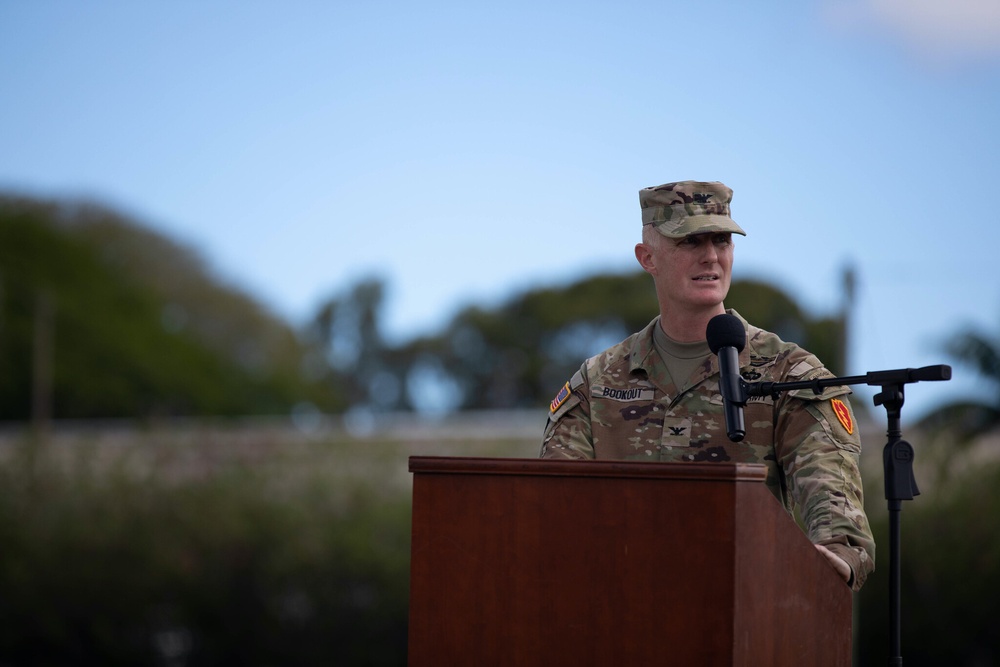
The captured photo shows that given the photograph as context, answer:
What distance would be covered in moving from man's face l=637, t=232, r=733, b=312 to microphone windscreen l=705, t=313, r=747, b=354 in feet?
1.22

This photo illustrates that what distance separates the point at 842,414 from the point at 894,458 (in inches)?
13.5

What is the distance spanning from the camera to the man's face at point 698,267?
3340 millimetres

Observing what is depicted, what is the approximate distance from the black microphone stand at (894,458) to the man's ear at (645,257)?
2.28 ft

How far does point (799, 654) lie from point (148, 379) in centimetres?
4762

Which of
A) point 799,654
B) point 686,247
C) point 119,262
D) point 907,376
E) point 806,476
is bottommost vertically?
point 799,654

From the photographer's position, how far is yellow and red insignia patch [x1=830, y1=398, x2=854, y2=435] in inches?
123

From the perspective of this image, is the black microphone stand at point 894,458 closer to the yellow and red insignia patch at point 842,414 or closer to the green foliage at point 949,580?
the yellow and red insignia patch at point 842,414

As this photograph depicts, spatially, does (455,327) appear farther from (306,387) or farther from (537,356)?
(306,387)

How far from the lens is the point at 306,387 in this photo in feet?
190

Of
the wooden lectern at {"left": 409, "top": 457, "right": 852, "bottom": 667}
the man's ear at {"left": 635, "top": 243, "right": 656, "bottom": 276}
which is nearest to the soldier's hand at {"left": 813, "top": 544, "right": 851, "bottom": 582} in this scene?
the wooden lectern at {"left": 409, "top": 457, "right": 852, "bottom": 667}

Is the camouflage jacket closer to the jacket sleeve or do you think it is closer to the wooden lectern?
the jacket sleeve

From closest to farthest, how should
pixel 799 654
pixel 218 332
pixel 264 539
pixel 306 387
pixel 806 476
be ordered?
pixel 799 654 → pixel 806 476 → pixel 264 539 → pixel 306 387 → pixel 218 332

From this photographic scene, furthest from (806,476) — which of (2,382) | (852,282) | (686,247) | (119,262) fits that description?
(119,262)

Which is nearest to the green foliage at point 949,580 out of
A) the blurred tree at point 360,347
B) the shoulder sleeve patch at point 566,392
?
the shoulder sleeve patch at point 566,392
